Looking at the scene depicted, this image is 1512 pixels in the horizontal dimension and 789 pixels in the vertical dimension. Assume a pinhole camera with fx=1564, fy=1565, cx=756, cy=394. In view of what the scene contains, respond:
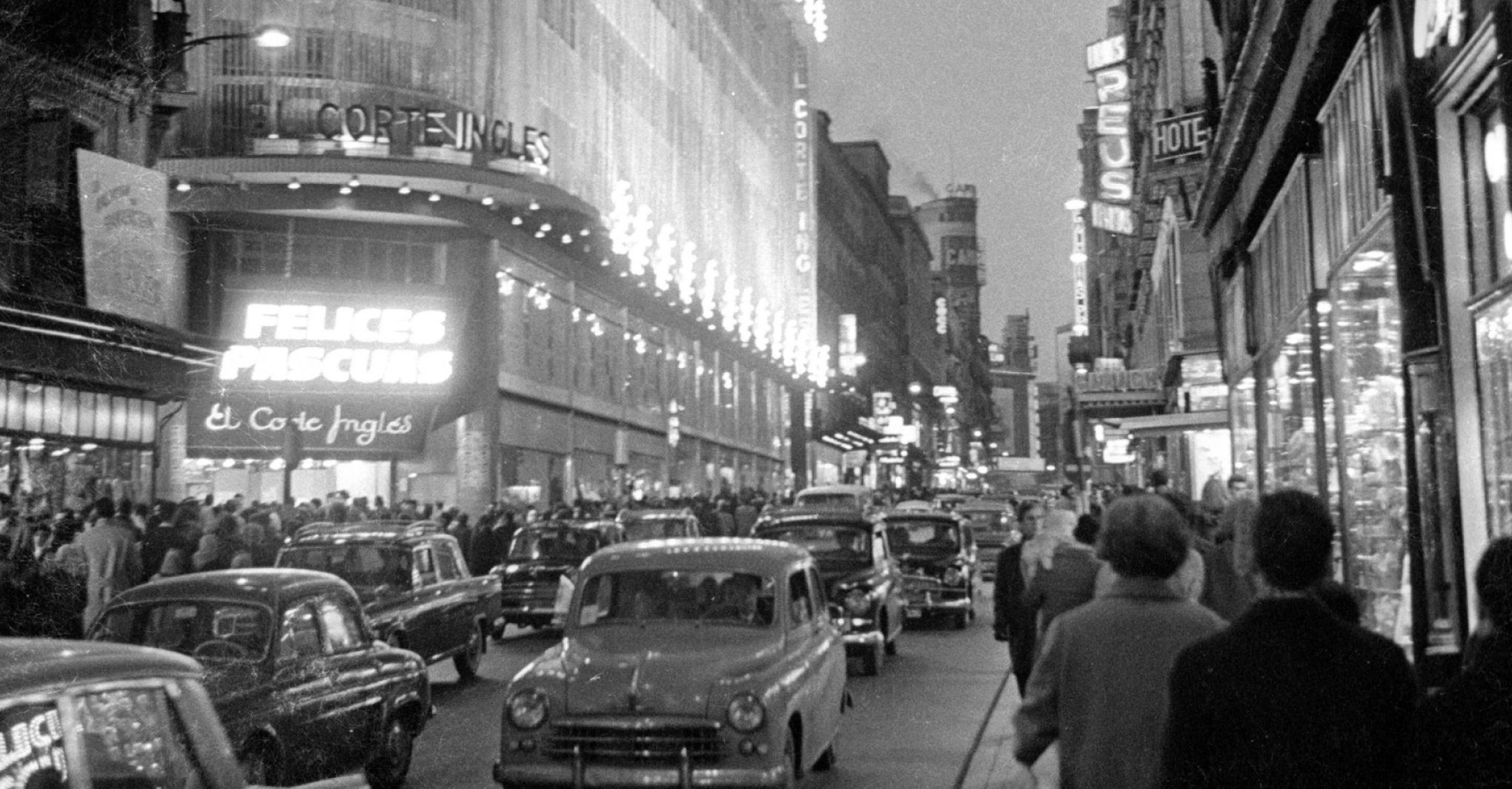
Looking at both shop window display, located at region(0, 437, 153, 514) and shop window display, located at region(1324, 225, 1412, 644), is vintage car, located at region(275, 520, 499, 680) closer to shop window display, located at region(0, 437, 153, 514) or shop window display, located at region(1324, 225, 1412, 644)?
shop window display, located at region(0, 437, 153, 514)

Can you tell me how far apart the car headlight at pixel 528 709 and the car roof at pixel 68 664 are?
14.6ft

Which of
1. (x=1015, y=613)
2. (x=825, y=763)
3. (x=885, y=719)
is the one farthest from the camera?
(x=885, y=719)

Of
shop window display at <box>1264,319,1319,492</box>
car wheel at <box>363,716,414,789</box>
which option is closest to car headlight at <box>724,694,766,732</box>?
car wheel at <box>363,716,414,789</box>

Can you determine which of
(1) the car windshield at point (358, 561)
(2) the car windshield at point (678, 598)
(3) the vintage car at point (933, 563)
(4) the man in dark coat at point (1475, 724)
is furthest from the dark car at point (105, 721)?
(3) the vintage car at point (933, 563)

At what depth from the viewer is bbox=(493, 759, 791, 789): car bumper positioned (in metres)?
8.80

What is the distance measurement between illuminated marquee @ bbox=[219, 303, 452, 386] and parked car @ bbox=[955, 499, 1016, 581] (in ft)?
44.3

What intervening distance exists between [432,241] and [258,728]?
3078cm

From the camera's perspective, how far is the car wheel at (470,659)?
17.0m

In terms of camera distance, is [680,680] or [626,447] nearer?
[680,680]

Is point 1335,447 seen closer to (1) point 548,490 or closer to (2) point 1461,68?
(2) point 1461,68

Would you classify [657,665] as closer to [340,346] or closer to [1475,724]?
[1475,724]

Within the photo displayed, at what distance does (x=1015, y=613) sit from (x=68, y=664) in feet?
26.6

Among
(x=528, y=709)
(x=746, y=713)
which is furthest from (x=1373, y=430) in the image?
(x=528, y=709)

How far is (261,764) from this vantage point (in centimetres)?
903
